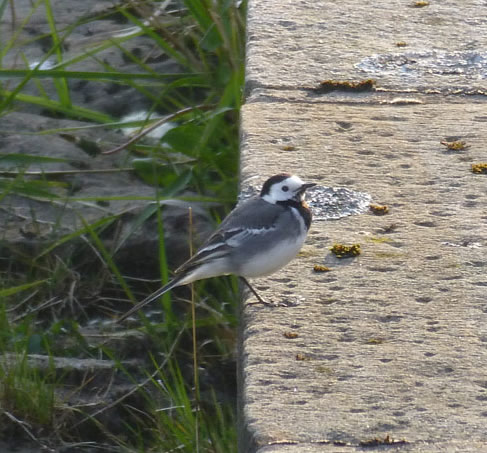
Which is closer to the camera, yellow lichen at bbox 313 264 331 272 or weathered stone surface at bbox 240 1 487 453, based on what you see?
weathered stone surface at bbox 240 1 487 453

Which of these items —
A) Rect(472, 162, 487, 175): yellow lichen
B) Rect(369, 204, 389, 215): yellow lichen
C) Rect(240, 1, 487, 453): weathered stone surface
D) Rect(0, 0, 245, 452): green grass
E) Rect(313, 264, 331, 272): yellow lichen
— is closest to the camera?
Rect(240, 1, 487, 453): weathered stone surface

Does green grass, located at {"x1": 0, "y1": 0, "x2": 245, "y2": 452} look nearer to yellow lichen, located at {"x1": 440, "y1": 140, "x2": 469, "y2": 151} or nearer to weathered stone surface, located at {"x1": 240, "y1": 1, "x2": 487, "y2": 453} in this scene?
weathered stone surface, located at {"x1": 240, "y1": 1, "x2": 487, "y2": 453}

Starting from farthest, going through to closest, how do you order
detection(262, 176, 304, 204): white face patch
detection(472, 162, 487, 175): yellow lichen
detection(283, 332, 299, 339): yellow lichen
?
detection(472, 162, 487, 175): yellow lichen → detection(262, 176, 304, 204): white face patch → detection(283, 332, 299, 339): yellow lichen

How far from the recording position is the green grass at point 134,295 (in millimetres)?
3588

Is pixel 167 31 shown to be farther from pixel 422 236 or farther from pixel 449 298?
pixel 449 298

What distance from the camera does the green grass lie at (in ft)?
11.8

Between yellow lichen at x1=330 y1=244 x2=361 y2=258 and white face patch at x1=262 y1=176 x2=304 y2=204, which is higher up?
white face patch at x1=262 y1=176 x2=304 y2=204

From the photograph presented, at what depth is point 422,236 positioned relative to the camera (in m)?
3.03

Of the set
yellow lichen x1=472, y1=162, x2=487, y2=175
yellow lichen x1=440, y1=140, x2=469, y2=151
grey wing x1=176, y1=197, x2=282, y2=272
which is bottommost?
grey wing x1=176, y1=197, x2=282, y2=272

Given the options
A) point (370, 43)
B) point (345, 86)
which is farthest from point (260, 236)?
point (370, 43)

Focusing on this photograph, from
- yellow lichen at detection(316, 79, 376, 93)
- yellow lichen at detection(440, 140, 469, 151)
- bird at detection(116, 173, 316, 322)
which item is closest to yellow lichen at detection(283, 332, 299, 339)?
bird at detection(116, 173, 316, 322)

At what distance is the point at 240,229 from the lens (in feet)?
10.5

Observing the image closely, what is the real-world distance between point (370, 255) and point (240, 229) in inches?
17.6

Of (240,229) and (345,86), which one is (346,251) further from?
(345,86)
